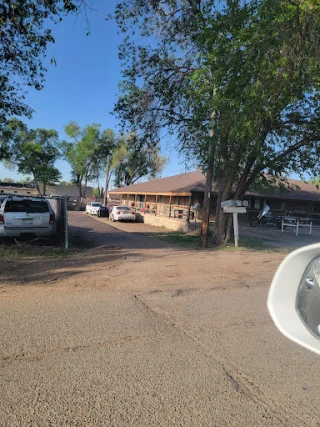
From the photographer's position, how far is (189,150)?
45.4ft

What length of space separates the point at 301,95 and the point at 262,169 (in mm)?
3489

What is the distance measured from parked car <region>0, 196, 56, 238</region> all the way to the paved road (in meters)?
4.49

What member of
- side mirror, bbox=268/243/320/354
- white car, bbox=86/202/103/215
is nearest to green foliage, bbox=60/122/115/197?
white car, bbox=86/202/103/215

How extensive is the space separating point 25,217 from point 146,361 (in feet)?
26.4

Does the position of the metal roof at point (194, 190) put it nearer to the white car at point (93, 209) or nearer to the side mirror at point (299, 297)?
the white car at point (93, 209)

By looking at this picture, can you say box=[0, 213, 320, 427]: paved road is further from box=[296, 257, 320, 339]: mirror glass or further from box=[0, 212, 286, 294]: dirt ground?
box=[296, 257, 320, 339]: mirror glass

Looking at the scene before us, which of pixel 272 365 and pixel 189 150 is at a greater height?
pixel 189 150

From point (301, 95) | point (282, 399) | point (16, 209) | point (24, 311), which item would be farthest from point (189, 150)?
point (282, 399)

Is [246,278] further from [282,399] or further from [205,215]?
[205,215]

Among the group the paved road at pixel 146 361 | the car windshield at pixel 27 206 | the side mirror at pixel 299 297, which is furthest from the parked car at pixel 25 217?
the side mirror at pixel 299 297

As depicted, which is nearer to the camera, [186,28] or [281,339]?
[281,339]

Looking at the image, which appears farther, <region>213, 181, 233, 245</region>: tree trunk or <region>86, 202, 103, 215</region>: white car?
<region>86, 202, 103, 215</region>: white car

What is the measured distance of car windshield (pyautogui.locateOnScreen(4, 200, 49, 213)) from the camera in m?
10.1

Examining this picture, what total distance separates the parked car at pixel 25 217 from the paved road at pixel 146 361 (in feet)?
14.7
